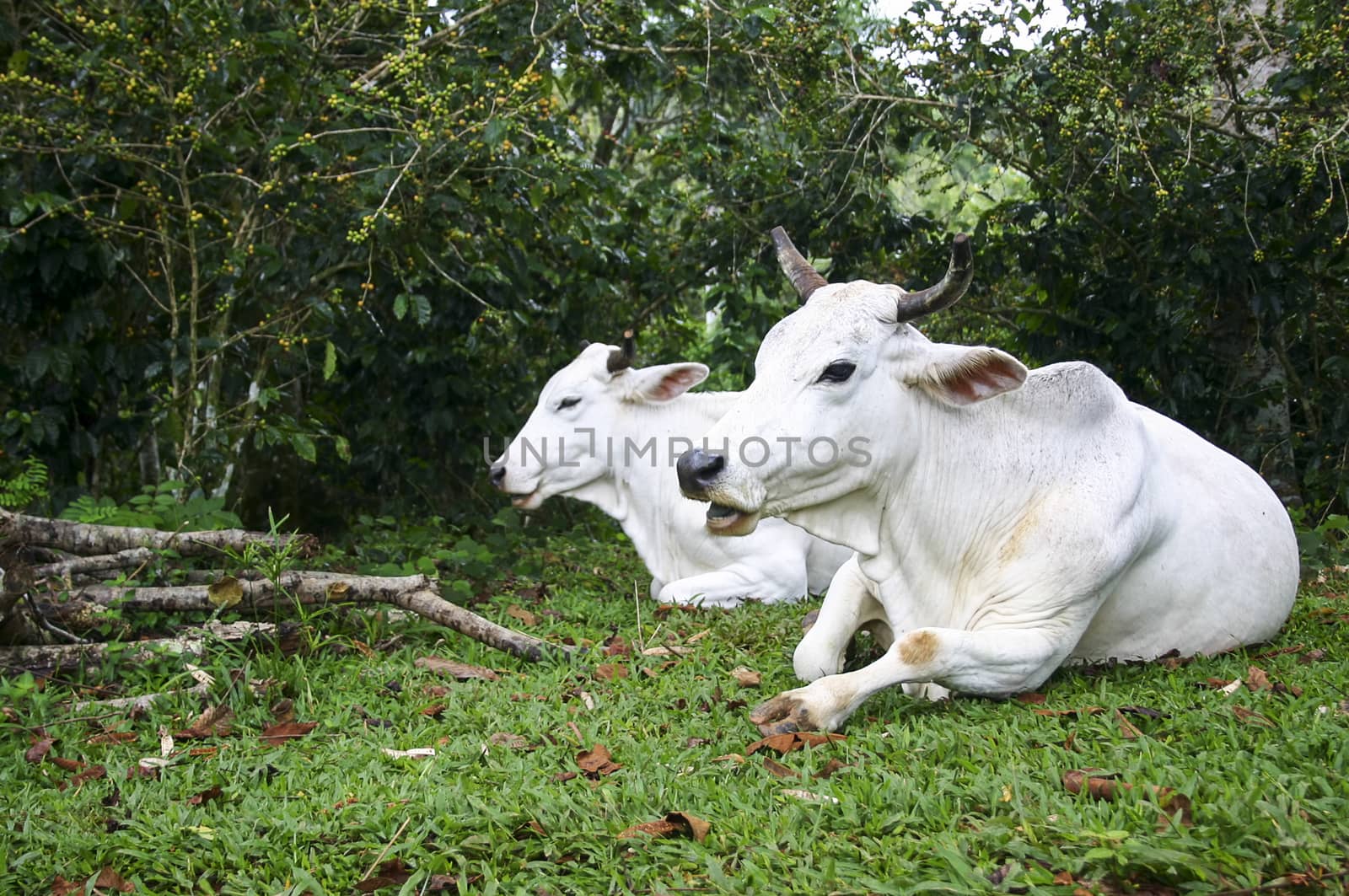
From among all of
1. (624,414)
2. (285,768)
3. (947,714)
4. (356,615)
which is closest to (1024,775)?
(947,714)

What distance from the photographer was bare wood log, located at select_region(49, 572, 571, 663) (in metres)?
4.34

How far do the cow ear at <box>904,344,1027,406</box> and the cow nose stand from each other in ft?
2.22

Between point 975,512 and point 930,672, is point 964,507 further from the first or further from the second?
point 930,672

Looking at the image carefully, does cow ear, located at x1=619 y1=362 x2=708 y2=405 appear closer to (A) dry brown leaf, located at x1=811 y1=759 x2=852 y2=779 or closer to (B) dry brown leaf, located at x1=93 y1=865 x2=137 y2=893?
(A) dry brown leaf, located at x1=811 y1=759 x2=852 y2=779

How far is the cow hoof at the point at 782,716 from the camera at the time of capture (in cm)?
311

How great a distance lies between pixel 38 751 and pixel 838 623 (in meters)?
2.33

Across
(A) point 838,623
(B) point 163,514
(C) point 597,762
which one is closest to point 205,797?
(C) point 597,762

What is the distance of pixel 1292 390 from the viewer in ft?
23.7

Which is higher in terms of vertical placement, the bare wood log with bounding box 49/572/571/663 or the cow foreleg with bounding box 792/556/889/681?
the cow foreleg with bounding box 792/556/889/681

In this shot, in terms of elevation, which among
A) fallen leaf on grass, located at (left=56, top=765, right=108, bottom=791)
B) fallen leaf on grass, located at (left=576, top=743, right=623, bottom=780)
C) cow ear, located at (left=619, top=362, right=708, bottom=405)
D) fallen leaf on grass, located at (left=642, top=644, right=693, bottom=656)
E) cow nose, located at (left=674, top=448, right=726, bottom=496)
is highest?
cow nose, located at (left=674, top=448, right=726, bottom=496)

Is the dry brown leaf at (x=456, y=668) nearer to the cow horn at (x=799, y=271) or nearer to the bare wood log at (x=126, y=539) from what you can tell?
the bare wood log at (x=126, y=539)

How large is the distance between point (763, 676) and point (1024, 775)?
4.18ft

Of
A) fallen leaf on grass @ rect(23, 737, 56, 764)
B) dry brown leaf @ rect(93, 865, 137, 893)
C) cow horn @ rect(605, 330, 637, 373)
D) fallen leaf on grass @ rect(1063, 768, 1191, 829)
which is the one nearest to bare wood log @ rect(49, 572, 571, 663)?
fallen leaf on grass @ rect(23, 737, 56, 764)

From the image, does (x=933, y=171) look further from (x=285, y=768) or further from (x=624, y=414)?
(x=285, y=768)
